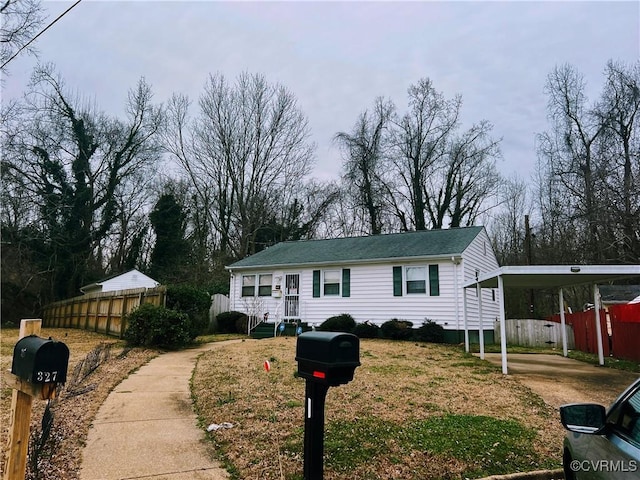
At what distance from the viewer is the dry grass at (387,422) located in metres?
4.01

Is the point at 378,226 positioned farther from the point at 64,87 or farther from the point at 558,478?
the point at 558,478

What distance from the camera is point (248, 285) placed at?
20.2m

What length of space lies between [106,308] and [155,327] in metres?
5.80

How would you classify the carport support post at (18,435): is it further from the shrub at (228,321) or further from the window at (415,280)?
the shrub at (228,321)

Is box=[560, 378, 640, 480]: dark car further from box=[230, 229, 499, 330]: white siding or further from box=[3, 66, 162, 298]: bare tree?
box=[3, 66, 162, 298]: bare tree

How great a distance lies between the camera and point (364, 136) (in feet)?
102

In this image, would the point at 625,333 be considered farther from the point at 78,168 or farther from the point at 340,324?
the point at 78,168

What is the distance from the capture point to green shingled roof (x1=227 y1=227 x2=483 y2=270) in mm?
16578

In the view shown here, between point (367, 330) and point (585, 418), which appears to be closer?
point (585, 418)

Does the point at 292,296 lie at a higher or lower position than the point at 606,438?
higher

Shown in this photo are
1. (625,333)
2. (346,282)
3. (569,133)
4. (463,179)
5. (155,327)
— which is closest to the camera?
(155,327)

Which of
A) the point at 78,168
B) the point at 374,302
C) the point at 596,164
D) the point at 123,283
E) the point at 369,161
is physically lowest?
the point at 374,302

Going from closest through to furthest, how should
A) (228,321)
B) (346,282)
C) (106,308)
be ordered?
(106,308) < (346,282) < (228,321)

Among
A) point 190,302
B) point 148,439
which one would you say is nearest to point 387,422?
point 148,439
